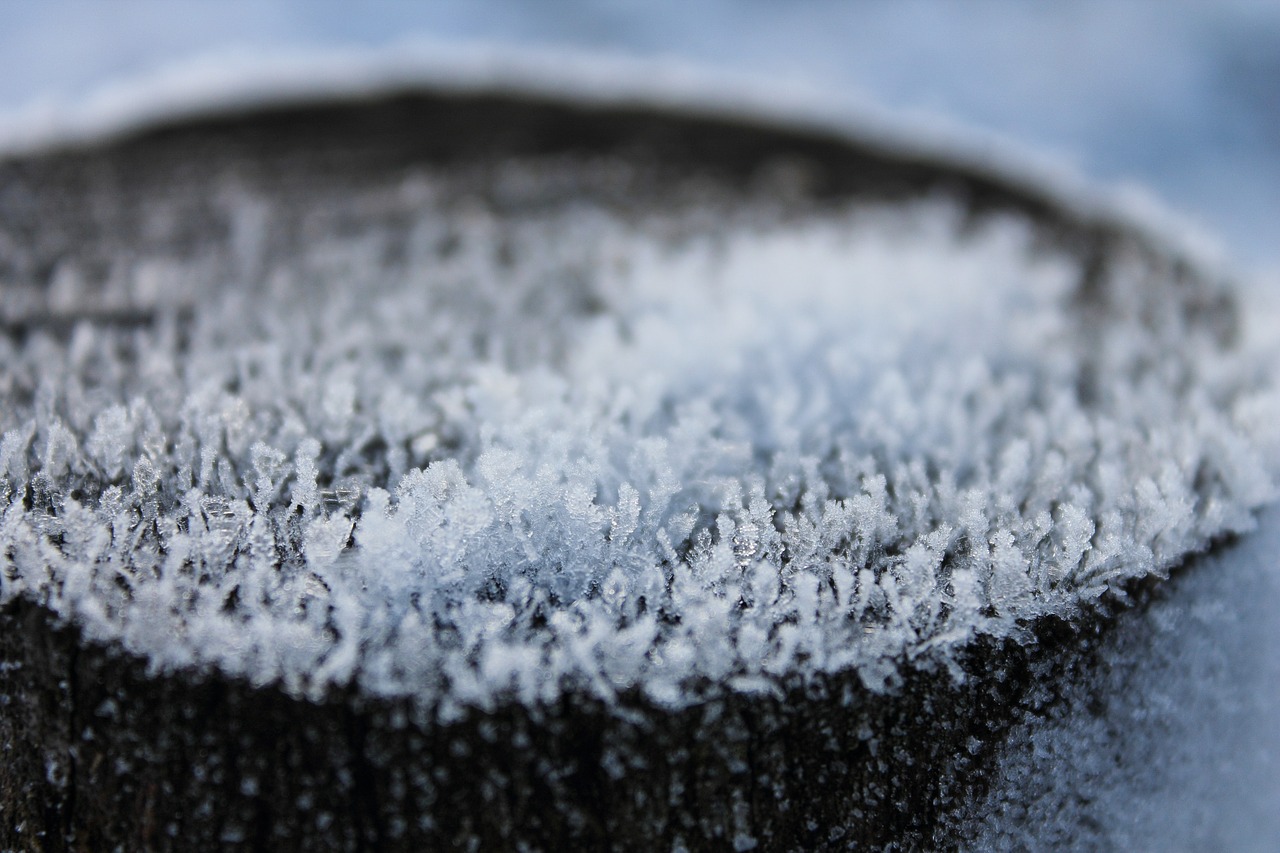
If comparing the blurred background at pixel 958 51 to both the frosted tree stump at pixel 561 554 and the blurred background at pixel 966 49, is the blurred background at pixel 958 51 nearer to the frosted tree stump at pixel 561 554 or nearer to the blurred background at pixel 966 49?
the blurred background at pixel 966 49

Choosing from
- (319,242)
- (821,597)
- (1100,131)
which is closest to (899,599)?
(821,597)

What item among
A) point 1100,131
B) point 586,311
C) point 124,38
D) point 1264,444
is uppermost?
point 124,38

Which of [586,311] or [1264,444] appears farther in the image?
[586,311]

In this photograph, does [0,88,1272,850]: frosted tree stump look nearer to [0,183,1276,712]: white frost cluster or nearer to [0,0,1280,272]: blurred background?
[0,183,1276,712]: white frost cluster

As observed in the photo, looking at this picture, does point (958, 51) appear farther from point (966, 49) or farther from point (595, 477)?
point (595, 477)

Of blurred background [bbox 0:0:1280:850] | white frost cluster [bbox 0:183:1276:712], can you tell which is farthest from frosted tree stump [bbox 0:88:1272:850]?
blurred background [bbox 0:0:1280:850]

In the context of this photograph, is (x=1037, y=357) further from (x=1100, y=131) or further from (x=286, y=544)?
(x=1100, y=131)

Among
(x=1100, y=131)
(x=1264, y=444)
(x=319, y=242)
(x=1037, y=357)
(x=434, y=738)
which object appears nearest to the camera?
(x=434, y=738)
